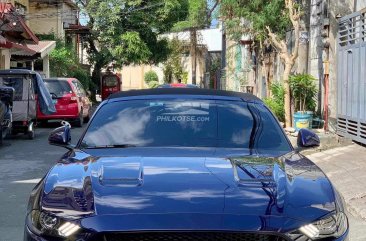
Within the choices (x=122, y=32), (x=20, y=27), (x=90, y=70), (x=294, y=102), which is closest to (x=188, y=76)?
(x=90, y=70)

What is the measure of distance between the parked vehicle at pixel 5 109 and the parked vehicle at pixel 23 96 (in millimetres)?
872

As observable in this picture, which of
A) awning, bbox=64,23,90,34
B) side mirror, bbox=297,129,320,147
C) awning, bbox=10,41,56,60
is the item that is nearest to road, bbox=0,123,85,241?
side mirror, bbox=297,129,320,147

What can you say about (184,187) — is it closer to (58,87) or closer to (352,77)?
(352,77)

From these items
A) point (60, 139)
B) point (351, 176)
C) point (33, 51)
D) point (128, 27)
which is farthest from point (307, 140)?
point (128, 27)

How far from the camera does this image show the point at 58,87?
19969 millimetres

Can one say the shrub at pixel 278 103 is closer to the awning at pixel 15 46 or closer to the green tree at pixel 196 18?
the awning at pixel 15 46

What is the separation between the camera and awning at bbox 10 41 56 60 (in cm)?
2657

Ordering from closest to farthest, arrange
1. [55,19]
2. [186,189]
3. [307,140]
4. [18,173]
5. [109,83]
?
[186,189] → [307,140] → [18,173] → [109,83] → [55,19]

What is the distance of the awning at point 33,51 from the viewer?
26.6 metres

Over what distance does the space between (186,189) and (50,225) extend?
817mm

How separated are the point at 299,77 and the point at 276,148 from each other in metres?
12.0

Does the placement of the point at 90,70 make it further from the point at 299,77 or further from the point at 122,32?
the point at 299,77

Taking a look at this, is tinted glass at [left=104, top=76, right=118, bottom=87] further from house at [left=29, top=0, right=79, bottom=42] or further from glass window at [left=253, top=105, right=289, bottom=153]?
glass window at [left=253, top=105, right=289, bottom=153]

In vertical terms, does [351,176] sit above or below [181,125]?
below
